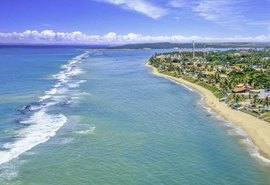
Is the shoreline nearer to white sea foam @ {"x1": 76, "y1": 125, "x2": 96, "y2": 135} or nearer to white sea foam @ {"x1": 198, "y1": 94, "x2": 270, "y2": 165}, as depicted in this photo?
white sea foam @ {"x1": 198, "y1": 94, "x2": 270, "y2": 165}

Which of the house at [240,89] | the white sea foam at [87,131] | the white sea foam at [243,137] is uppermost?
the house at [240,89]

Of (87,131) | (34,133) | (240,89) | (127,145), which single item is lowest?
(127,145)

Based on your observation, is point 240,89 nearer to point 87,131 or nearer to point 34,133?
point 87,131

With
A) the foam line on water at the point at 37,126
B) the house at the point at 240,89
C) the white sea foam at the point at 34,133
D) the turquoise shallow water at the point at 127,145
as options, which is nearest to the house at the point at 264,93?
the house at the point at 240,89

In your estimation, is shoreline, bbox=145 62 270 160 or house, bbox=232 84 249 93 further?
house, bbox=232 84 249 93

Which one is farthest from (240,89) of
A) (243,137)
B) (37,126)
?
(37,126)

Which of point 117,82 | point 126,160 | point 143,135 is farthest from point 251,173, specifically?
point 117,82

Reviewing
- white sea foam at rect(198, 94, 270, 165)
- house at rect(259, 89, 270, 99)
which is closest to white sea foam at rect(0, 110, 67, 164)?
white sea foam at rect(198, 94, 270, 165)

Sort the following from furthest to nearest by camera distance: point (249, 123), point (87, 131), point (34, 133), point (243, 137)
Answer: point (249, 123) → point (87, 131) → point (243, 137) → point (34, 133)

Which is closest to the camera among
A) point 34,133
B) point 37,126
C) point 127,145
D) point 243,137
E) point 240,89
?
point 127,145

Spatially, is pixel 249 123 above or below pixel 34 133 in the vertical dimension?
below

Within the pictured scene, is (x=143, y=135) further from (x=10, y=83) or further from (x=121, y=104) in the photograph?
(x=10, y=83)

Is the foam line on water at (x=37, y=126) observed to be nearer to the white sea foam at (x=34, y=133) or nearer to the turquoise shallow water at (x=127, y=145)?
the white sea foam at (x=34, y=133)
